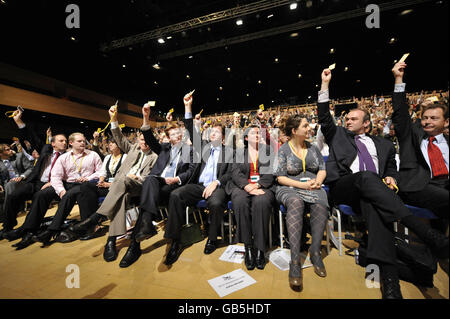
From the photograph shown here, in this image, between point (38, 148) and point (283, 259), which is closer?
point (283, 259)

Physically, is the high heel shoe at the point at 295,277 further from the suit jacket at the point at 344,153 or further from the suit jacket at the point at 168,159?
the suit jacket at the point at 168,159

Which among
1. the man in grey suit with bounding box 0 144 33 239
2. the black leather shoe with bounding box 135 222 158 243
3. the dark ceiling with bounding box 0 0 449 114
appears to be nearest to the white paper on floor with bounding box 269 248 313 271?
the black leather shoe with bounding box 135 222 158 243

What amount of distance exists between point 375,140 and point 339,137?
1.24 ft

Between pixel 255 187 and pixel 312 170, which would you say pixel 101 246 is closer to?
pixel 255 187

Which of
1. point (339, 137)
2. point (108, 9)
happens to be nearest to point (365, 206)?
point (339, 137)

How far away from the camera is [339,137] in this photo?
1.88 metres

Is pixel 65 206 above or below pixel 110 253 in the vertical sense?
above

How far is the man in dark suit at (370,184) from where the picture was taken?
1229 mm

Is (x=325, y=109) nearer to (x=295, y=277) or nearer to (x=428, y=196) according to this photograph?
(x=428, y=196)

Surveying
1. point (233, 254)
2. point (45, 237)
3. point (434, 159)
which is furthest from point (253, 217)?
point (45, 237)

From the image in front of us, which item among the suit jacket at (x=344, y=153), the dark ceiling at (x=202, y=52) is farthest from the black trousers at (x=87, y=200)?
the dark ceiling at (x=202, y=52)

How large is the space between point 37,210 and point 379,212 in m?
3.89

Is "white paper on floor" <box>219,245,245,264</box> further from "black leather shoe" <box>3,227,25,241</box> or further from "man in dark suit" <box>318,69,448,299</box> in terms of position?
"black leather shoe" <box>3,227,25,241</box>

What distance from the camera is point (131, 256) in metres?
1.75
